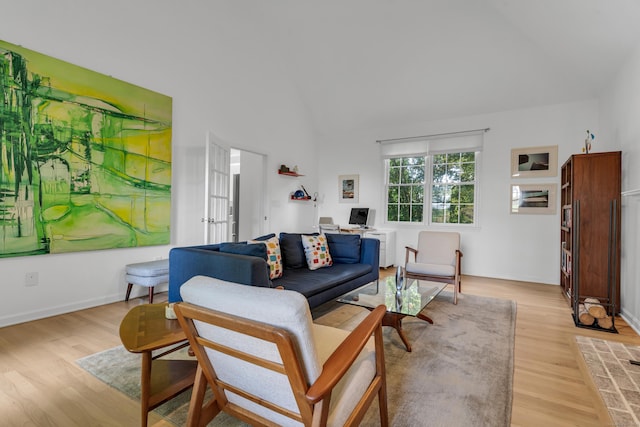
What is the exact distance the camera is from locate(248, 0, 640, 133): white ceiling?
133 inches

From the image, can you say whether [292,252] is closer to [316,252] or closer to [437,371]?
[316,252]

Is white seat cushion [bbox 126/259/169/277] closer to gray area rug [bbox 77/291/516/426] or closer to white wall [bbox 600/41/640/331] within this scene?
gray area rug [bbox 77/291/516/426]

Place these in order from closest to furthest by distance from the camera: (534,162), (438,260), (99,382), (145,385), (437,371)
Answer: (145,385)
(99,382)
(437,371)
(438,260)
(534,162)

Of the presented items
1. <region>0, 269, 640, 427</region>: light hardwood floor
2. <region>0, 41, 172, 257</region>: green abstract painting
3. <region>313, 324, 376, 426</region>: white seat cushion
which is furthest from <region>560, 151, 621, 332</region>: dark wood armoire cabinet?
<region>0, 41, 172, 257</region>: green abstract painting

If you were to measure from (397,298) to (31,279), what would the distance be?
10.7ft

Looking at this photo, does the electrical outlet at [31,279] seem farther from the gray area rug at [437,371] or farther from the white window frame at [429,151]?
the white window frame at [429,151]

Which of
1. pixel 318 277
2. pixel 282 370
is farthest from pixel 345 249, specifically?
pixel 282 370

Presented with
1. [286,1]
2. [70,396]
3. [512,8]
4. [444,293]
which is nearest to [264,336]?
[70,396]

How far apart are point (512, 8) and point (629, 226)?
260cm

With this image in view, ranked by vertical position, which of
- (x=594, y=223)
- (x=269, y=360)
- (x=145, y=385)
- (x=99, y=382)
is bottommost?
(x=99, y=382)

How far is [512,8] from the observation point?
11.6 feet

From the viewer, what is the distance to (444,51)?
452 centimetres

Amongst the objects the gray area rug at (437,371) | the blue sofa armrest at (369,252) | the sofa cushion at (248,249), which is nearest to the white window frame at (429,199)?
the blue sofa armrest at (369,252)

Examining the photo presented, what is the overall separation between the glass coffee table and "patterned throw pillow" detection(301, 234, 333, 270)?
655 millimetres
